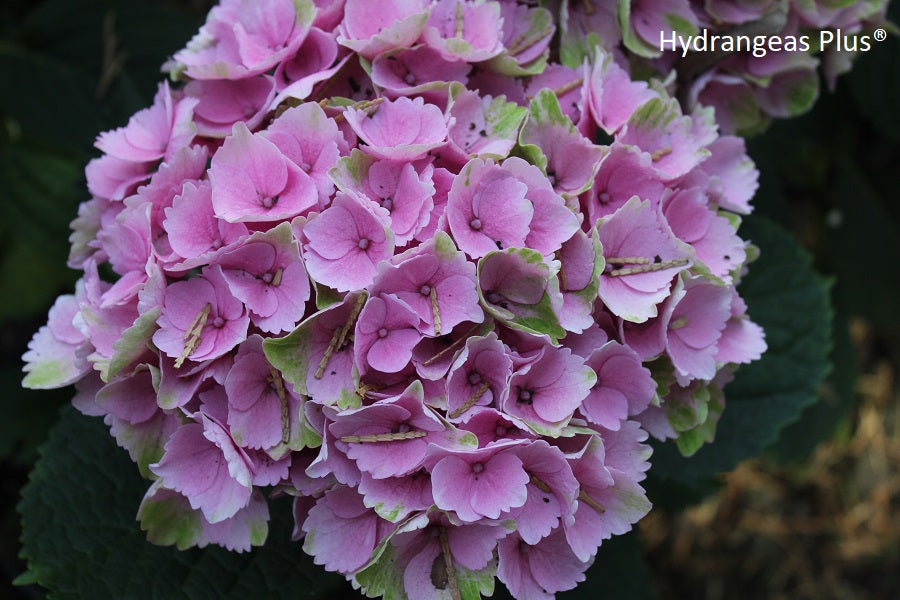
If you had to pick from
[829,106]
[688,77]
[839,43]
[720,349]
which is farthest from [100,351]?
[829,106]

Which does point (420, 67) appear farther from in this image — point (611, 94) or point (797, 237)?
point (797, 237)

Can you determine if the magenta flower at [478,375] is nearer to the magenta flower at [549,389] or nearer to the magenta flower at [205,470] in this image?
the magenta flower at [549,389]

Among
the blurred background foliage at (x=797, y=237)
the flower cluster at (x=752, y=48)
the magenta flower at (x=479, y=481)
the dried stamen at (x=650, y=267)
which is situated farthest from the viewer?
the blurred background foliage at (x=797, y=237)

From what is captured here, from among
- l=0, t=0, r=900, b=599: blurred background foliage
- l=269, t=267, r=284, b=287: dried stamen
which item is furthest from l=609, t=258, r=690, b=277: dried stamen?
l=0, t=0, r=900, b=599: blurred background foliage

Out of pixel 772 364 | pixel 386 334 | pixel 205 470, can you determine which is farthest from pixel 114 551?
pixel 772 364

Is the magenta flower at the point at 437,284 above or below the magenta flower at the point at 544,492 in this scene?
above

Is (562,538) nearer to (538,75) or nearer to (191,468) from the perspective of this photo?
(191,468)

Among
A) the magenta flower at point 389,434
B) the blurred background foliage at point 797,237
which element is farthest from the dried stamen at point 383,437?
the blurred background foliage at point 797,237
